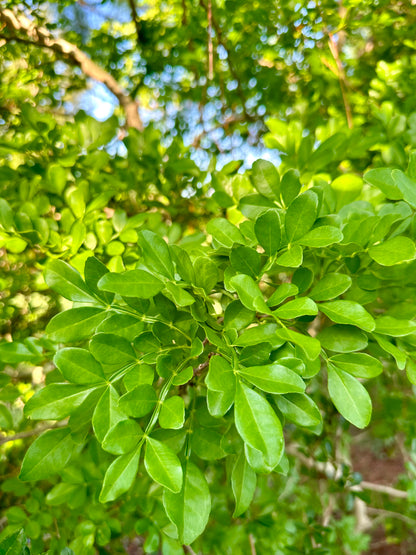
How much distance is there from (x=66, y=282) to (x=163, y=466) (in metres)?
0.25

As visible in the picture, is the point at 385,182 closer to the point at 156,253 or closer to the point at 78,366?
the point at 156,253

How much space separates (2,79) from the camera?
1340mm

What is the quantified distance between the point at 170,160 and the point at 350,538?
1.55 m

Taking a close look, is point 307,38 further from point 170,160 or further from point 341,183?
point 341,183

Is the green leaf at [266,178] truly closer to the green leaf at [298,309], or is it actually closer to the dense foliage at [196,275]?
the dense foliage at [196,275]

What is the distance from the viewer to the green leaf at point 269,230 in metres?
0.50

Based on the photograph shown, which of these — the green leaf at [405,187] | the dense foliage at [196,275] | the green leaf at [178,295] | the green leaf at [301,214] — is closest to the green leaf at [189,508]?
the dense foliage at [196,275]

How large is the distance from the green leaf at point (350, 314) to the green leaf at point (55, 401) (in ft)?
0.98

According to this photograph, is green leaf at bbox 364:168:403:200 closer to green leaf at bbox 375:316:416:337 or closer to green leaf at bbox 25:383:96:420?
green leaf at bbox 375:316:416:337

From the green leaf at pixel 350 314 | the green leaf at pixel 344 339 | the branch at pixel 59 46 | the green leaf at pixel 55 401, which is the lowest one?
the green leaf at pixel 344 339

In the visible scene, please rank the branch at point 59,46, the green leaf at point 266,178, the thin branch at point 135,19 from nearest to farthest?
the green leaf at point 266,178 → the branch at point 59,46 → the thin branch at point 135,19

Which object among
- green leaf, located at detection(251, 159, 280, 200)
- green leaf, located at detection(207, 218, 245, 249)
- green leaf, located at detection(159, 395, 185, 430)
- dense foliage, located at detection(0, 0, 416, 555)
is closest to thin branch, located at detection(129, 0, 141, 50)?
dense foliage, located at detection(0, 0, 416, 555)

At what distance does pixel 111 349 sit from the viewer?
1.65ft

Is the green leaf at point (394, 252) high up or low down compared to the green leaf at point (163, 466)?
up
